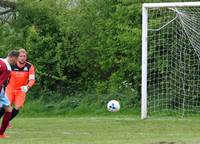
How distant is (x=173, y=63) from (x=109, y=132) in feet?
23.1

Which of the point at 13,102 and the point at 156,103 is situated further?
the point at 156,103

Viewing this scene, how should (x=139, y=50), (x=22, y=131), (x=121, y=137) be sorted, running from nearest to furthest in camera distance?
(x=121, y=137) < (x=22, y=131) < (x=139, y=50)

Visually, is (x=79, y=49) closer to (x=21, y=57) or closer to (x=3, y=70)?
(x=21, y=57)

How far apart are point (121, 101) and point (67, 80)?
11.5 feet

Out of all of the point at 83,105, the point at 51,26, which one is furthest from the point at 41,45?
the point at 83,105

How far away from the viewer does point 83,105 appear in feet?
78.1

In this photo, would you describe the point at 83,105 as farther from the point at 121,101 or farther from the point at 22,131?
the point at 22,131

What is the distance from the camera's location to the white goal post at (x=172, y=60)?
20297 mm

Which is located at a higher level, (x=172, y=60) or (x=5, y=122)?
(x=172, y=60)

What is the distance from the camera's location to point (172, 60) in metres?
21.0

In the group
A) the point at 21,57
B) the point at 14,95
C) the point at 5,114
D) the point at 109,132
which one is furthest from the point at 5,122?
the point at 14,95

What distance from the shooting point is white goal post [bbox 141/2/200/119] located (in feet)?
66.6

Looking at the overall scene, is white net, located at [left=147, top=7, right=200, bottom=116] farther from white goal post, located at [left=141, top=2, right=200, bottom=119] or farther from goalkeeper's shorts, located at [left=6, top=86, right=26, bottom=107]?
goalkeeper's shorts, located at [left=6, top=86, right=26, bottom=107]

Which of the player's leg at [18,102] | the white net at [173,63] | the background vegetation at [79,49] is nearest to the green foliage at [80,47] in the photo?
the background vegetation at [79,49]
